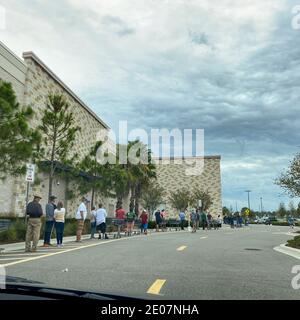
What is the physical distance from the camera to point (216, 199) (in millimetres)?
78875

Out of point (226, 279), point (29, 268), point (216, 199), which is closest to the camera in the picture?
point (226, 279)

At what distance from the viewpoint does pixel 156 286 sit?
7.07 metres

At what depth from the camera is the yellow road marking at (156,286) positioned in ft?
21.5

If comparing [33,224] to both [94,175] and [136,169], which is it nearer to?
[94,175]

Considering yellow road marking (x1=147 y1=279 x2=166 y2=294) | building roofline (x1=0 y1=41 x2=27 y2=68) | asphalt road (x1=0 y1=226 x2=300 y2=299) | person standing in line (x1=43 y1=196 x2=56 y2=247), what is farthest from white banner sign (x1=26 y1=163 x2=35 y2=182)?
building roofline (x1=0 y1=41 x2=27 y2=68)

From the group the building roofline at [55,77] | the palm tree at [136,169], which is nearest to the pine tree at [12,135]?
the building roofline at [55,77]

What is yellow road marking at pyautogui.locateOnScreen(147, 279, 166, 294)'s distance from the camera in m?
6.57

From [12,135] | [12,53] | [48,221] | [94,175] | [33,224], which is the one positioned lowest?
[33,224]

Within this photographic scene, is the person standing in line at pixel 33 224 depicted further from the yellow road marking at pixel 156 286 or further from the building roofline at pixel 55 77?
the building roofline at pixel 55 77

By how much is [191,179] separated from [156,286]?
75.6 m

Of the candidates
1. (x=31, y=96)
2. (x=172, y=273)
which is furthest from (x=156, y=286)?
(x=31, y=96)
